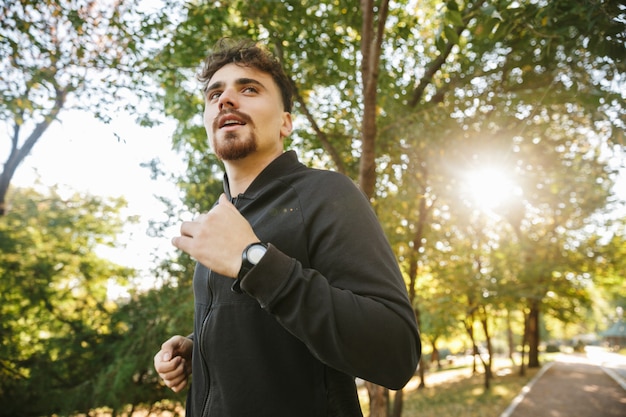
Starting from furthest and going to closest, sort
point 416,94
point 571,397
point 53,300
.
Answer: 1. point 571,397
2. point 53,300
3. point 416,94

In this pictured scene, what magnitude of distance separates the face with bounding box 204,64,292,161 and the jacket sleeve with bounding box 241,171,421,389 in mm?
510

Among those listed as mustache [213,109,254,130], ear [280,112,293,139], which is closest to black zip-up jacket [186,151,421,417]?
mustache [213,109,254,130]

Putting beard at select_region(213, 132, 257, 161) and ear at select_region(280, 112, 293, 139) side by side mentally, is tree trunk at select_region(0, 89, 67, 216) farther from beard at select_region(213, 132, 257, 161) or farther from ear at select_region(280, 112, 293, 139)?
beard at select_region(213, 132, 257, 161)

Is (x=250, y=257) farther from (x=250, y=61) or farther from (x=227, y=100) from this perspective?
(x=250, y=61)

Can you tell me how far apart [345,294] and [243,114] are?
0.98m

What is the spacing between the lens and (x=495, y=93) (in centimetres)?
680

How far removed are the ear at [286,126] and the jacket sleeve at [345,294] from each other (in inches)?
27.2

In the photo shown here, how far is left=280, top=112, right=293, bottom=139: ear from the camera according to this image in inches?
77.3

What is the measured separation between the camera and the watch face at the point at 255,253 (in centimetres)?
111

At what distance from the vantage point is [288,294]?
1069 millimetres

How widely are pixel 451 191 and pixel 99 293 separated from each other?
33.9ft

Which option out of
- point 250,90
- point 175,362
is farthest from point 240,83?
point 175,362

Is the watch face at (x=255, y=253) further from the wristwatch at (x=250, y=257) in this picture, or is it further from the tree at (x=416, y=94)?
the tree at (x=416, y=94)

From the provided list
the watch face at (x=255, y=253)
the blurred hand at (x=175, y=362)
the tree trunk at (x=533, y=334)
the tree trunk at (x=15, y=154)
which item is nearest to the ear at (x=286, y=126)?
the watch face at (x=255, y=253)
